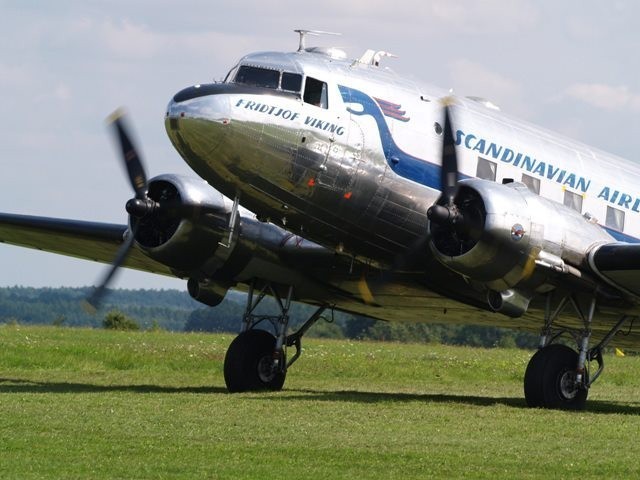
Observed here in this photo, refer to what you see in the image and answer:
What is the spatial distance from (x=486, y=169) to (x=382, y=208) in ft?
5.83

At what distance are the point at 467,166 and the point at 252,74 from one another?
3400mm

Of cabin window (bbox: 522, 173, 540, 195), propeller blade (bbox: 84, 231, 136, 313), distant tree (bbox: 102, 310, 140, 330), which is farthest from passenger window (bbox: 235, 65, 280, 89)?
distant tree (bbox: 102, 310, 140, 330)

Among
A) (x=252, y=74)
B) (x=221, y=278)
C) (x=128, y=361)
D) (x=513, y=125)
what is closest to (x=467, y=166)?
(x=513, y=125)

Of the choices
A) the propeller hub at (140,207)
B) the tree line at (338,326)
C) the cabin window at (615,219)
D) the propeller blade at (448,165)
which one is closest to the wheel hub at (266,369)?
the tree line at (338,326)

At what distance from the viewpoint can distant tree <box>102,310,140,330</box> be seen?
172 feet

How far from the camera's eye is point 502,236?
16719 mm

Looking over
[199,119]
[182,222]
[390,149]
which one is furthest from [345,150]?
[182,222]

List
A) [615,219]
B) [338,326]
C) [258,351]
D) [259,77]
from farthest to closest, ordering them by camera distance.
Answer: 1. [338,326]
2. [258,351]
3. [615,219]
4. [259,77]

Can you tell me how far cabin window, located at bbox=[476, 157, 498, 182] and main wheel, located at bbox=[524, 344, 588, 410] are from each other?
8.64 ft

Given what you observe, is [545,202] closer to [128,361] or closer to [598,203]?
[598,203]

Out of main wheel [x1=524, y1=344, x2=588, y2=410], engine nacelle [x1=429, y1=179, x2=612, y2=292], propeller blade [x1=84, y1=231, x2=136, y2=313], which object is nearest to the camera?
engine nacelle [x1=429, y1=179, x2=612, y2=292]

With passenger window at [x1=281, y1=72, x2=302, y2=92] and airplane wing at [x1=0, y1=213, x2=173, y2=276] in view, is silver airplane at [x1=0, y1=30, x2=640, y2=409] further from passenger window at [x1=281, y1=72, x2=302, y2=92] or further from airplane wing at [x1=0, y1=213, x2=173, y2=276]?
airplane wing at [x1=0, y1=213, x2=173, y2=276]

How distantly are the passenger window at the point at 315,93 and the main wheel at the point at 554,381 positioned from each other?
4.74 m

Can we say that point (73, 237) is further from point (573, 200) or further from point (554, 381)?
point (554, 381)
